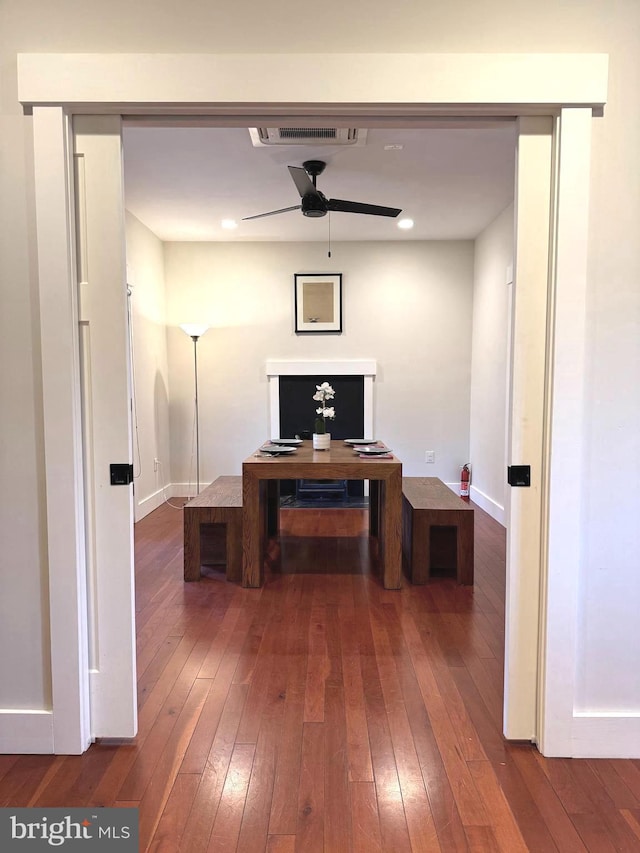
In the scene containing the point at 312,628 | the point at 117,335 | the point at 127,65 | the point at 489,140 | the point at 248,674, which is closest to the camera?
the point at 127,65

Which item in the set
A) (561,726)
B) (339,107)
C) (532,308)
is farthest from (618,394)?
(339,107)

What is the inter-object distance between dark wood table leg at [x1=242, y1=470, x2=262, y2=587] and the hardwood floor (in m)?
0.28

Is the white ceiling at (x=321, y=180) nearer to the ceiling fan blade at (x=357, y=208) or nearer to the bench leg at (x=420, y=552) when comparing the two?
the ceiling fan blade at (x=357, y=208)

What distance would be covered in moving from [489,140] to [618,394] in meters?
2.12

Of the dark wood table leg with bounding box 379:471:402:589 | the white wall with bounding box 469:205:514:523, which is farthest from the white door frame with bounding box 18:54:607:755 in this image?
the white wall with bounding box 469:205:514:523

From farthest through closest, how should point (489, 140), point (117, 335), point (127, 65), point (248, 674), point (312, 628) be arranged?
point (489, 140) → point (312, 628) → point (248, 674) → point (117, 335) → point (127, 65)

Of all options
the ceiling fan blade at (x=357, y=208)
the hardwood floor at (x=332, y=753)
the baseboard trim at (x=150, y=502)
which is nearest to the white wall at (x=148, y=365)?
the baseboard trim at (x=150, y=502)

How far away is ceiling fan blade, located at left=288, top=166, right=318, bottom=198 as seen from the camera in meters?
3.02

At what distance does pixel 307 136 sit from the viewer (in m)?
2.91

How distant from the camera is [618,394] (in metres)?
1.65

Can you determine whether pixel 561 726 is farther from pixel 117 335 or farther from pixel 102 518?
pixel 117 335

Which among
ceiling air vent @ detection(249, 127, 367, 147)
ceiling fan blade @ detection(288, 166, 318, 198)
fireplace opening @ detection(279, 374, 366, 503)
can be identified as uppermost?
ceiling air vent @ detection(249, 127, 367, 147)

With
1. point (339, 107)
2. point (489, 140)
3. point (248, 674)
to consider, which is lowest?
point (248, 674)

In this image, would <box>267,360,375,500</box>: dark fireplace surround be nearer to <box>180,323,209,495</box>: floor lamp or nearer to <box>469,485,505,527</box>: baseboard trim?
<box>180,323,209,495</box>: floor lamp
